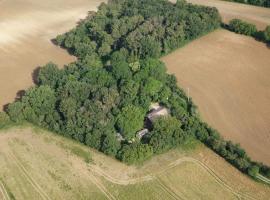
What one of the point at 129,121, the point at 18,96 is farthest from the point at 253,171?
the point at 18,96

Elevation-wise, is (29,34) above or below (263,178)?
above

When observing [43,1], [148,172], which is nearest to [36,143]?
[148,172]

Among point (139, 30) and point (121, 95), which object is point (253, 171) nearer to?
point (121, 95)

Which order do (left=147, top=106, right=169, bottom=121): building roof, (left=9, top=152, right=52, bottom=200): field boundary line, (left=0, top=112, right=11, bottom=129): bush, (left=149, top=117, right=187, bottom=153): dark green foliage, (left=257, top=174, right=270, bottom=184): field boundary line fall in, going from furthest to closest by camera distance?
(left=0, top=112, right=11, bottom=129): bush < (left=147, top=106, right=169, bottom=121): building roof < (left=149, top=117, right=187, bottom=153): dark green foliage < (left=257, top=174, right=270, bottom=184): field boundary line < (left=9, top=152, right=52, bottom=200): field boundary line

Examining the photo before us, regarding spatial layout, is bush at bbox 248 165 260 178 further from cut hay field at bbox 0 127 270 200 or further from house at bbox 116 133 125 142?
house at bbox 116 133 125 142

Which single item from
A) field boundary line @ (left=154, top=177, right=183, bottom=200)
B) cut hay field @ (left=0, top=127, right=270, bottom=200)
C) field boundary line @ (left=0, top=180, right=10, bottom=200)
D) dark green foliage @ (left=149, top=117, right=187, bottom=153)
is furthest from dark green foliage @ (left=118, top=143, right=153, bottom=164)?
field boundary line @ (left=0, top=180, right=10, bottom=200)

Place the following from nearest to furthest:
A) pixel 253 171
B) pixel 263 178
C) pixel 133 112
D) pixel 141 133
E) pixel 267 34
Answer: pixel 253 171, pixel 263 178, pixel 141 133, pixel 133 112, pixel 267 34

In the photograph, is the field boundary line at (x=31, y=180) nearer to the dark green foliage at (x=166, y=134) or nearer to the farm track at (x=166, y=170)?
the farm track at (x=166, y=170)
